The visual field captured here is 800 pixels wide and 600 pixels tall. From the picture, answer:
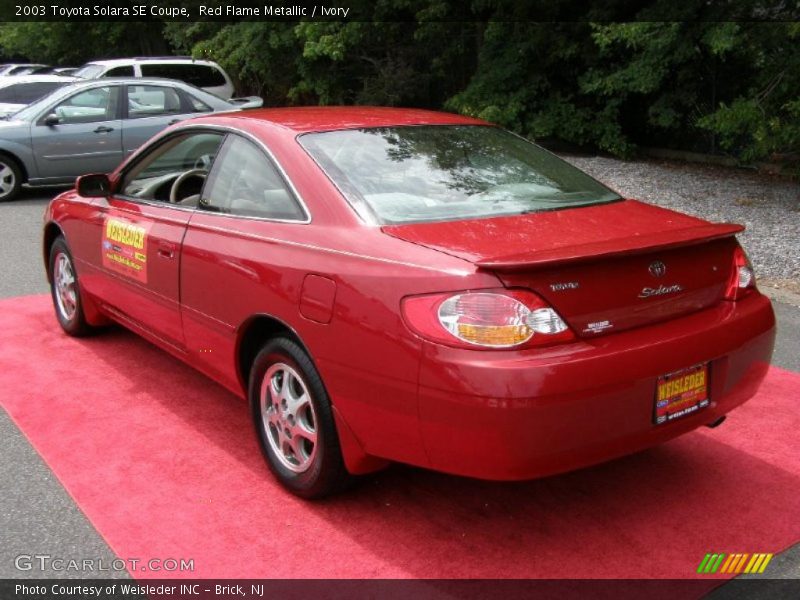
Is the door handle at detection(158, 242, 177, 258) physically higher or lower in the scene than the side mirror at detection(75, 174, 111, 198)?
lower

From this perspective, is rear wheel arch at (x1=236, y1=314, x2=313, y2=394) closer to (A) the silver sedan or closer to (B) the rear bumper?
(B) the rear bumper

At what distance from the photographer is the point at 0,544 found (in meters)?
3.34

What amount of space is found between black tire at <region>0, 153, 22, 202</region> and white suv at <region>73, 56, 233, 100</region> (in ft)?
18.6

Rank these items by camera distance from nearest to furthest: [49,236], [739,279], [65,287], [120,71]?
[739,279] < [65,287] < [49,236] < [120,71]

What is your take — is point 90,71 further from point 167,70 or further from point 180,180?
point 180,180

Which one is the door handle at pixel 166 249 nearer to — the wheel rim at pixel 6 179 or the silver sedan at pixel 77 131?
the silver sedan at pixel 77 131

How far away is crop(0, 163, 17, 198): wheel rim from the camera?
12.2m

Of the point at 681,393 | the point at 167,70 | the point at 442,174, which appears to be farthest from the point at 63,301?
the point at 167,70

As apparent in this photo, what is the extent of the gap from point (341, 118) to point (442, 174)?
72 cm

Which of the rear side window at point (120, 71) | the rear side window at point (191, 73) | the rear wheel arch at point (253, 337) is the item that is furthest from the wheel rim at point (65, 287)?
the rear side window at point (191, 73)

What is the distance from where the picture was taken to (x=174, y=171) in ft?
17.0

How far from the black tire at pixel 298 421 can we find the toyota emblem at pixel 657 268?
130 cm

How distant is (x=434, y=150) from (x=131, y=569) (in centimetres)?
216

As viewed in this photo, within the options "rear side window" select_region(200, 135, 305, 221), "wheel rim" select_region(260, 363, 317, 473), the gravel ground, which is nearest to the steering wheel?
"rear side window" select_region(200, 135, 305, 221)
